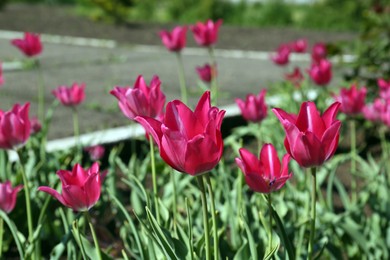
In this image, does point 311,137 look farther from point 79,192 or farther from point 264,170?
point 79,192

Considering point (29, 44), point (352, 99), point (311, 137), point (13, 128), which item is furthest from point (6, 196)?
point (29, 44)

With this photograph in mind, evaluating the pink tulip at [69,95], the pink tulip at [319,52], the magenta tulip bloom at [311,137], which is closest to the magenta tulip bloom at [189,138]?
the magenta tulip bloom at [311,137]

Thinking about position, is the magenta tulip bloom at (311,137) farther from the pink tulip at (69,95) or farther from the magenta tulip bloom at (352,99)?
the pink tulip at (69,95)

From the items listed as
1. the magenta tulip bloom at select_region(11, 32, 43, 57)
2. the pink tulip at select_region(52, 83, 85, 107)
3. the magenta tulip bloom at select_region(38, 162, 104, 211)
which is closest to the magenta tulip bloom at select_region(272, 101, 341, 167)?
the magenta tulip bloom at select_region(38, 162, 104, 211)

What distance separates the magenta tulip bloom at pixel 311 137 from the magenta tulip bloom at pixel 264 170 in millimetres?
91

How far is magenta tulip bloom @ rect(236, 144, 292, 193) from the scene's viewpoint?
1628 millimetres

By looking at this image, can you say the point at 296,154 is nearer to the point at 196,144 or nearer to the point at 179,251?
the point at 196,144

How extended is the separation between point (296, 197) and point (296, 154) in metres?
1.50

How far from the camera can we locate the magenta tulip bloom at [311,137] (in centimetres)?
154

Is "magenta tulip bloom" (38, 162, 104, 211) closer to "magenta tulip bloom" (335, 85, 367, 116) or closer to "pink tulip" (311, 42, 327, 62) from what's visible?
"magenta tulip bloom" (335, 85, 367, 116)

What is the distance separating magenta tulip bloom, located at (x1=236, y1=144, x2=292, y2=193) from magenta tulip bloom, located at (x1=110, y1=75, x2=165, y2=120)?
1.11ft

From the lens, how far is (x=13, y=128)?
6.46 ft

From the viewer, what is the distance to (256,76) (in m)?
9.14

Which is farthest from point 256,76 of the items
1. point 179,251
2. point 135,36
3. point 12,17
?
point 12,17
